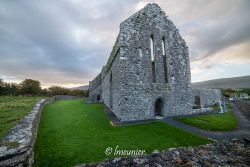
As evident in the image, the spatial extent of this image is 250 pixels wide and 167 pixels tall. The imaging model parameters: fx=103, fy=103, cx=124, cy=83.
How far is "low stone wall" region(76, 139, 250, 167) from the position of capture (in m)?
1.91

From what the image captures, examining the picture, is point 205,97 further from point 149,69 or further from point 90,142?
point 90,142

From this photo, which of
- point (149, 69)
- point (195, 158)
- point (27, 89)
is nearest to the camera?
point (195, 158)

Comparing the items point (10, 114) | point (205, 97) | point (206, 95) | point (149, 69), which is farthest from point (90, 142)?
point (206, 95)

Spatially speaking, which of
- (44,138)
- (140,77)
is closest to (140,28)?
(140,77)

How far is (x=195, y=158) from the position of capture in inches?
80.9

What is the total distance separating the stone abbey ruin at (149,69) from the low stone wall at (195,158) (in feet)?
20.2

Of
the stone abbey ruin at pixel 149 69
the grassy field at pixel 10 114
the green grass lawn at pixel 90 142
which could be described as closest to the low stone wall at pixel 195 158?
the green grass lawn at pixel 90 142

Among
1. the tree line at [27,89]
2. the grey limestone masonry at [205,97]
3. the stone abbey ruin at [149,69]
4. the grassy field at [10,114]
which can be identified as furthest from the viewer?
the tree line at [27,89]

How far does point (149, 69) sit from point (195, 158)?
25.8 ft

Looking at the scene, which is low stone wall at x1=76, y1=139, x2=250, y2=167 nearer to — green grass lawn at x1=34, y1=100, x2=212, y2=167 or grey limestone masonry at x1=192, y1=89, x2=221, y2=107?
green grass lawn at x1=34, y1=100, x2=212, y2=167

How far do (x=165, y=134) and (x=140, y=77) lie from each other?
4.73 meters

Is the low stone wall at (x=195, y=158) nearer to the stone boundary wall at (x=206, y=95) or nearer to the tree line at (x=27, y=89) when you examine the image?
the stone boundary wall at (x=206, y=95)

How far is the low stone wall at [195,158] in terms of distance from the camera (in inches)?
75.3

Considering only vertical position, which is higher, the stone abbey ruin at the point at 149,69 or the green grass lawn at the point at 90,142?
the stone abbey ruin at the point at 149,69
